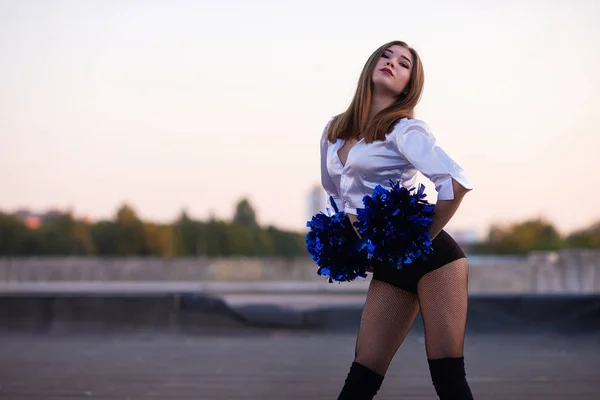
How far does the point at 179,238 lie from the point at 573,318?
3304 inches

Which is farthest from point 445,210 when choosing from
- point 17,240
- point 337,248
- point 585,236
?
point 17,240

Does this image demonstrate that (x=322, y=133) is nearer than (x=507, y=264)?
Yes

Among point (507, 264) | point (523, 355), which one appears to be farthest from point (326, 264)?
point (507, 264)

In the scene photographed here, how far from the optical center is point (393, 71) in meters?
3.16

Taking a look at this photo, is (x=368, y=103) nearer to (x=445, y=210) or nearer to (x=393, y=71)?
(x=393, y=71)

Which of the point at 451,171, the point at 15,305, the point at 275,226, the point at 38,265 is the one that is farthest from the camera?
the point at 275,226

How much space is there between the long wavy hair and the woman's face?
0.02 meters

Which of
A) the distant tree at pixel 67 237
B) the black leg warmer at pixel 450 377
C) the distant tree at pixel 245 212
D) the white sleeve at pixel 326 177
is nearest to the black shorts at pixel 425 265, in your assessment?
the black leg warmer at pixel 450 377

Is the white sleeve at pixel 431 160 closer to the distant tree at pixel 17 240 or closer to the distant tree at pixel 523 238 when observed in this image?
the distant tree at pixel 523 238

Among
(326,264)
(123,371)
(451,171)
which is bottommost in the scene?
(123,371)

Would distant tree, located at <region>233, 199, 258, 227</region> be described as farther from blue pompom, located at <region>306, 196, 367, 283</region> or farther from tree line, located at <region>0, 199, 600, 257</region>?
blue pompom, located at <region>306, 196, 367, 283</region>

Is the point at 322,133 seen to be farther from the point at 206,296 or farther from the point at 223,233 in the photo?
the point at 223,233

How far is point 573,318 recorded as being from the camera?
9.71m

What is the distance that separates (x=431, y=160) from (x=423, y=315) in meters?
0.49
